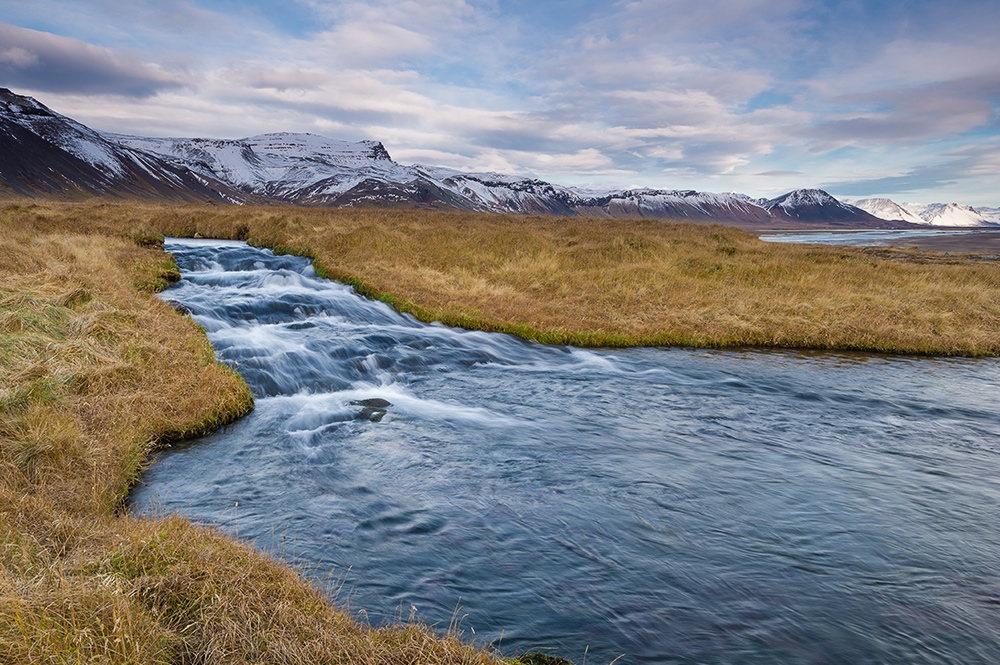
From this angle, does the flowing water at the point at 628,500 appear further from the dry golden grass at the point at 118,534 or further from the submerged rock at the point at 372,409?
the dry golden grass at the point at 118,534

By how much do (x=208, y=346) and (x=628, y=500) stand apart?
947 cm

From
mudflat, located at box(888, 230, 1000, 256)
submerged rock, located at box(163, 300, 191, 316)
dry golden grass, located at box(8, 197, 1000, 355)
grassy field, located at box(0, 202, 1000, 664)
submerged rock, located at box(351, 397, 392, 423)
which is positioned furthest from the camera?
mudflat, located at box(888, 230, 1000, 256)

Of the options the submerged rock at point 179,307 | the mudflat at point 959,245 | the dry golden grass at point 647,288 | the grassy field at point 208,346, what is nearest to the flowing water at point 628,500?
the grassy field at point 208,346

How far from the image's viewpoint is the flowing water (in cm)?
477

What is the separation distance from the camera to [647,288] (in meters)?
20.2

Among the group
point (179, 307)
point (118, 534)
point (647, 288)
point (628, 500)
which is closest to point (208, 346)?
point (179, 307)

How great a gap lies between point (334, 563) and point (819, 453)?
7.59 metres

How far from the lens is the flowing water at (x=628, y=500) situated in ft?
15.6

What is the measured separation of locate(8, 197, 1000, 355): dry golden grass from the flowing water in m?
3.56

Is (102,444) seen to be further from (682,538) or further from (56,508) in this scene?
(682,538)

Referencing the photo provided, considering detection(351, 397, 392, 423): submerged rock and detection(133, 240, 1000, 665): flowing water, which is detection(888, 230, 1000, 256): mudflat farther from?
detection(351, 397, 392, 423): submerged rock

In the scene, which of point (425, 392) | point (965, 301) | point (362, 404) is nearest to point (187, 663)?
point (362, 404)

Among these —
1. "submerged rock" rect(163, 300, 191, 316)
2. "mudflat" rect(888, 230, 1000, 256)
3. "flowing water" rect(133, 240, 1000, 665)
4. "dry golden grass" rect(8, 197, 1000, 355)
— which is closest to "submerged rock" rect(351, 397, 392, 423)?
"flowing water" rect(133, 240, 1000, 665)

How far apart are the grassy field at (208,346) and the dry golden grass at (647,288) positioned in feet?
0.35
